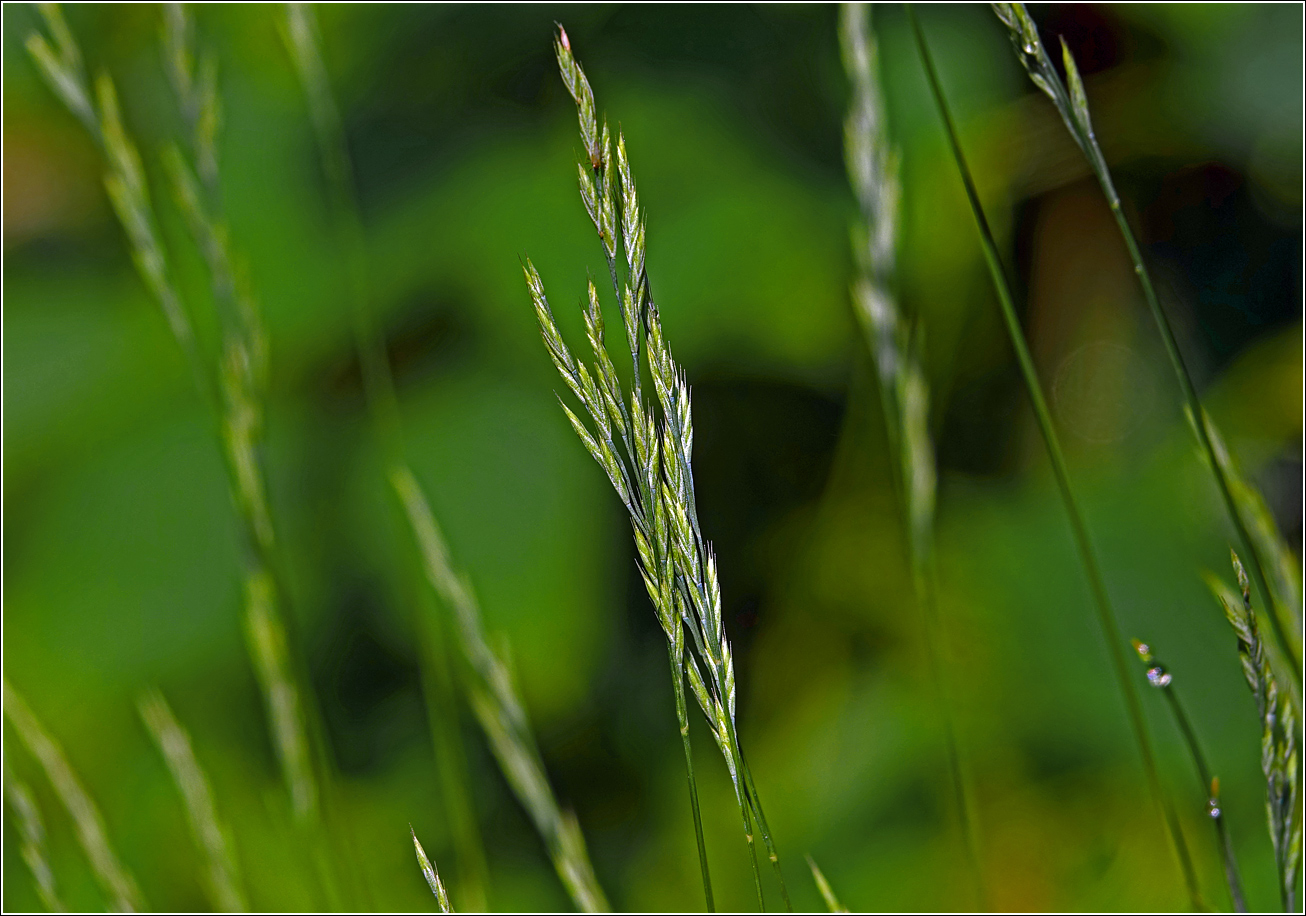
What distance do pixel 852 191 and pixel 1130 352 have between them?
1.25ft

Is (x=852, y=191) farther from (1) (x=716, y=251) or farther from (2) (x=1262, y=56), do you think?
(2) (x=1262, y=56)

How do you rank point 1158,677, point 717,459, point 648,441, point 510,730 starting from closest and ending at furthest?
1. point 648,441
2. point 1158,677
3. point 510,730
4. point 717,459

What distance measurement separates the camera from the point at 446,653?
842mm

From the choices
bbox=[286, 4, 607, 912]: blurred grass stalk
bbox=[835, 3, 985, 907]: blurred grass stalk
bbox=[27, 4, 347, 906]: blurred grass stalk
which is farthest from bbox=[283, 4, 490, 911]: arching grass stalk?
bbox=[835, 3, 985, 907]: blurred grass stalk

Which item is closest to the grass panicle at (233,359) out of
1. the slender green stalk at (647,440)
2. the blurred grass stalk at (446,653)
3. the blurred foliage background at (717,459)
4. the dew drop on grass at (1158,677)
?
the blurred grass stalk at (446,653)

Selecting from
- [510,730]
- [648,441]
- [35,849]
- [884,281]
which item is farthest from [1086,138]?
[35,849]

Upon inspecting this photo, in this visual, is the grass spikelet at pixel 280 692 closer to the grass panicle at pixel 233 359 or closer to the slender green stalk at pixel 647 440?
the grass panicle at pixel 233 359

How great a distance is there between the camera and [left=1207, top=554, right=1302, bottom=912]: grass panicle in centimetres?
40

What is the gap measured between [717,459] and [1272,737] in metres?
0.60

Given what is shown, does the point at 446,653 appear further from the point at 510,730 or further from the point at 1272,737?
the point at 1272,737

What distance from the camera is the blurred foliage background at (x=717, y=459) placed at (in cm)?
86

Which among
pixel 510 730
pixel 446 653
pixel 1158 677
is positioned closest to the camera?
pixel 1158 677

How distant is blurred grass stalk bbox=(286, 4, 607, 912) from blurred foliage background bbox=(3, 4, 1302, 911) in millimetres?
28

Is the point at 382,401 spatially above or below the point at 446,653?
above
